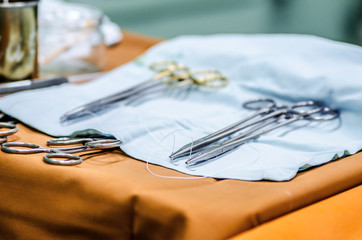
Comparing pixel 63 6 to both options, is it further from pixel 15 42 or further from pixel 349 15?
pixel 349 15

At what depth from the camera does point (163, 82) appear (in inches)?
31.8

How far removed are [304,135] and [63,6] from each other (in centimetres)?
67

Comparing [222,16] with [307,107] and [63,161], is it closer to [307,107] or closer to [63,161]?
[307,107]

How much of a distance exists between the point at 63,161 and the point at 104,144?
52mm

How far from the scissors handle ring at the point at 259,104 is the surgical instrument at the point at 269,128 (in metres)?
0.03

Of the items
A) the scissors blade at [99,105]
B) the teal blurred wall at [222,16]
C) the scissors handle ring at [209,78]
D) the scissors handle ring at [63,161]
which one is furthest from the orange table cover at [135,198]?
the teal blurred wall at [222,16]

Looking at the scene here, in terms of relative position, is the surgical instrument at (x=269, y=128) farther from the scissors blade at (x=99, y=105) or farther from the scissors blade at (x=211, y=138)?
the scissors blade at (x=99, y=105)

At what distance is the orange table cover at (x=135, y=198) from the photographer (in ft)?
1.49

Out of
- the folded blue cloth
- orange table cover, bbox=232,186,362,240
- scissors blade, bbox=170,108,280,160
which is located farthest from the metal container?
orange table cover, bbox=232,186,362,240

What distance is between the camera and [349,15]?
1.60m

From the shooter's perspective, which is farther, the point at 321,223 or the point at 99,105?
the point at 99,105

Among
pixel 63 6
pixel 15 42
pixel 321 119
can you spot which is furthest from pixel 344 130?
A: pixel 63 6

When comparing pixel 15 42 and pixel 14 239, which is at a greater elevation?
pixel 15 42

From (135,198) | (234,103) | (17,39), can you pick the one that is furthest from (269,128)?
(17,39)
